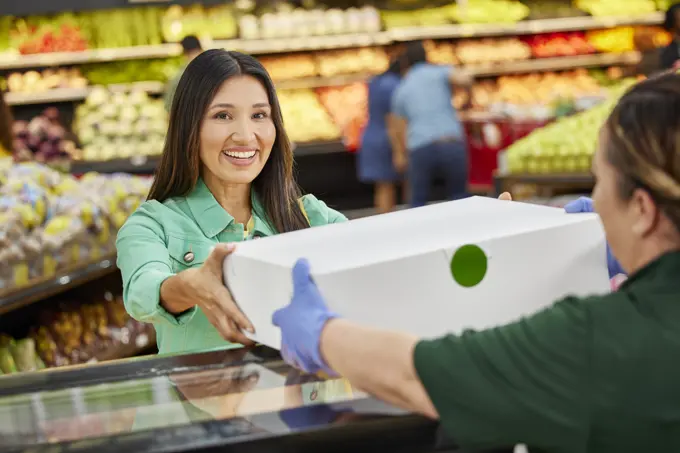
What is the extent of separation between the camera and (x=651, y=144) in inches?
51.1

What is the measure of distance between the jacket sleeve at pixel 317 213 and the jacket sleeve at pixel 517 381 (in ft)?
4.34

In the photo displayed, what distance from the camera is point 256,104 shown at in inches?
94.0

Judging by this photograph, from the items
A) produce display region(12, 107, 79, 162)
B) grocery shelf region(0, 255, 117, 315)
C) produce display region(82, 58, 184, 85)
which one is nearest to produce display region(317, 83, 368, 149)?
produce display region(82, 58, 184, 85)

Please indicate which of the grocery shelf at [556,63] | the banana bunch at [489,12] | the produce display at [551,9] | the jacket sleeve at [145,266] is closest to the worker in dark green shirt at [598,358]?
the jacket sleeve at [145,266]

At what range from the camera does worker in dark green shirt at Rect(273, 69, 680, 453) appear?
127 cm

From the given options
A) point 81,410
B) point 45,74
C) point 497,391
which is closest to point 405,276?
point 497,391

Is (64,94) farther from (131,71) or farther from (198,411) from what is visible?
(198,411)

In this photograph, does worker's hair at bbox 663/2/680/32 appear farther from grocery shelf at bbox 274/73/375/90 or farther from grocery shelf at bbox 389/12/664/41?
grocery shelf at bbox 274/73/375/90

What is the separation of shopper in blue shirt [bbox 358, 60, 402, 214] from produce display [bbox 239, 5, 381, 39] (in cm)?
153

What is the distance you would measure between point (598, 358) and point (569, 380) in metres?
0.05

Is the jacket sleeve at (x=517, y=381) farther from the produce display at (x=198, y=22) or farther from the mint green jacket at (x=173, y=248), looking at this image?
the produce display at (x=198, y=22)

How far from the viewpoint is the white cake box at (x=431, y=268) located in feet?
4.99

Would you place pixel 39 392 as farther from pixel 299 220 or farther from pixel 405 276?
pixel 299 220

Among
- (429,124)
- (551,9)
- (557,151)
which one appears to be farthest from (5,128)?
(551,9)
